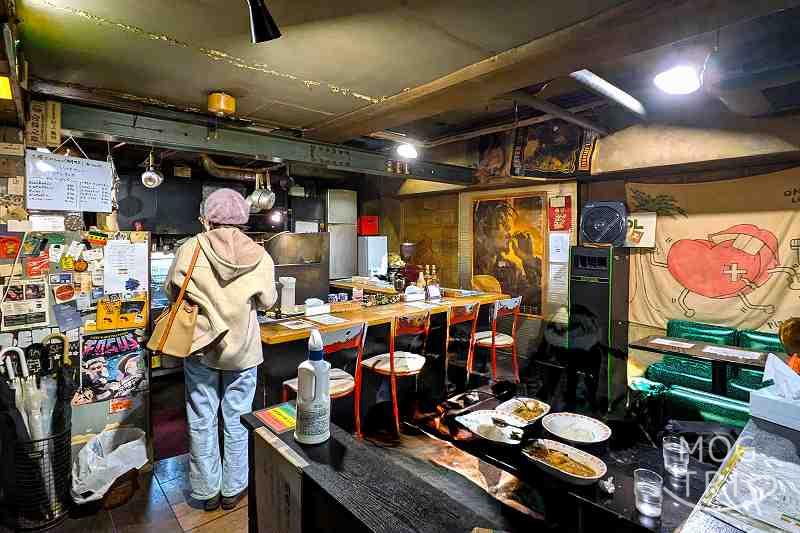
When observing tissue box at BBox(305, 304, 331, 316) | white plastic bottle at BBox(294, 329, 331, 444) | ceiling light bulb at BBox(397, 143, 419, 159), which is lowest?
tissue box at BBox(305, 304, 331, 316)

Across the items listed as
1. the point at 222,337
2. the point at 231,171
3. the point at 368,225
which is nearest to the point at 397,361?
the point at 222,337

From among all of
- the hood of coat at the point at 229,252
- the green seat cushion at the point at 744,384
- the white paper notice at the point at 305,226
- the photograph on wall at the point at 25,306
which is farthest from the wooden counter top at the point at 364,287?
the green seat cushion at the point at 744,384

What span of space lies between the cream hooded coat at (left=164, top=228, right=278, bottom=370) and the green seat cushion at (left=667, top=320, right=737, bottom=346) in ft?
13.1

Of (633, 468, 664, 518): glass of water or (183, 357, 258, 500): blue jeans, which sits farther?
(183, 357, 258, 500): blue jeans

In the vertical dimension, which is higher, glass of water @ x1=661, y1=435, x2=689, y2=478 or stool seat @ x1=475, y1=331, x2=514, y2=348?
glass of water @ x1=661, y1=435, x2=689, y2=478

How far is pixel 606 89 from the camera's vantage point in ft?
9.53

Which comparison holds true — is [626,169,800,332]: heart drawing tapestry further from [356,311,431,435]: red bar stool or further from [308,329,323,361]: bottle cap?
[308,329,323,361]: bottle cap

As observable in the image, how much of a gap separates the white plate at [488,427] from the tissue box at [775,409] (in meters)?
0.92

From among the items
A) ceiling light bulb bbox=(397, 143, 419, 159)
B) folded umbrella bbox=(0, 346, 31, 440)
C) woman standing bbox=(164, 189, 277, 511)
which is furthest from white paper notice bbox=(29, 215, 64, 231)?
ceiling light bulb bbox=(397, 143, 419, 159)

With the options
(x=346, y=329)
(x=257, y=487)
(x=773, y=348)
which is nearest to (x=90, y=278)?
(x=346, y=329)

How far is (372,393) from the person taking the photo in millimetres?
3494

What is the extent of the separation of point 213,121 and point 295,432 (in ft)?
8.06

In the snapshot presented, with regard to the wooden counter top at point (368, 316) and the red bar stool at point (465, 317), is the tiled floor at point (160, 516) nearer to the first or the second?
the wooden counter top at point (368, 316)

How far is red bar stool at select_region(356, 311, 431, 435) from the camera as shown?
3.22 m
